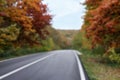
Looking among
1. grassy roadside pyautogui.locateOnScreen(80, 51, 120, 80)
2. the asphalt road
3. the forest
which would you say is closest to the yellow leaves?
the forest

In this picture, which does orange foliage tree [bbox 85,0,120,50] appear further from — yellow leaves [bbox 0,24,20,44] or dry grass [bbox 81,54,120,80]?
yellow leaves [bbox 0,24,20,44]

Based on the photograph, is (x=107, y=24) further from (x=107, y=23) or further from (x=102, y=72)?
(x=102, y=72)

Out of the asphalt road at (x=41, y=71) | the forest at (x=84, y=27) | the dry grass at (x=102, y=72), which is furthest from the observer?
the forest at (x=84, y=27)

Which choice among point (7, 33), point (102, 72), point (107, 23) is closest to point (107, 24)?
point (107, 23)

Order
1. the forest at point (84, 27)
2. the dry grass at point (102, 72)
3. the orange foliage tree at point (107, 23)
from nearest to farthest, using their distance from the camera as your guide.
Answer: the dry grass at point (102, 72) < the orange foliage tree at point (107, 23) < the forest at point (84, 27)

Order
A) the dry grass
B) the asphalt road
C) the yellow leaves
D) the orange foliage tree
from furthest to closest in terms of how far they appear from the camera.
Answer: the yellow leaves
the orange foliage tree
the dry grass
the asphalt road

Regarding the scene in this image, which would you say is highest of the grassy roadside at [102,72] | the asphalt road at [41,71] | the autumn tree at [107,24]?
the autumn tree at [107,24]

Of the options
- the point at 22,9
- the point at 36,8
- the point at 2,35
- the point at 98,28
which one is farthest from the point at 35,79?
the point at 36,8

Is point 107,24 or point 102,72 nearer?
point 102,72

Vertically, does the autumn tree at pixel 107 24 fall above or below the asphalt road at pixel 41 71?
above

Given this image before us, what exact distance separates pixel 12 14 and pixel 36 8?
7.08 m

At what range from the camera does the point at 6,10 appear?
111ft

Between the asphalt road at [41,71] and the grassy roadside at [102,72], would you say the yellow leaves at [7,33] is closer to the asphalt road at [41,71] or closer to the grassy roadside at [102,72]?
the asphalt road at [41,71]

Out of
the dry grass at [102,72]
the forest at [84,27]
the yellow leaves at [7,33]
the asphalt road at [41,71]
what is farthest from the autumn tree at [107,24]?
the yellow leaves at [7,33]
